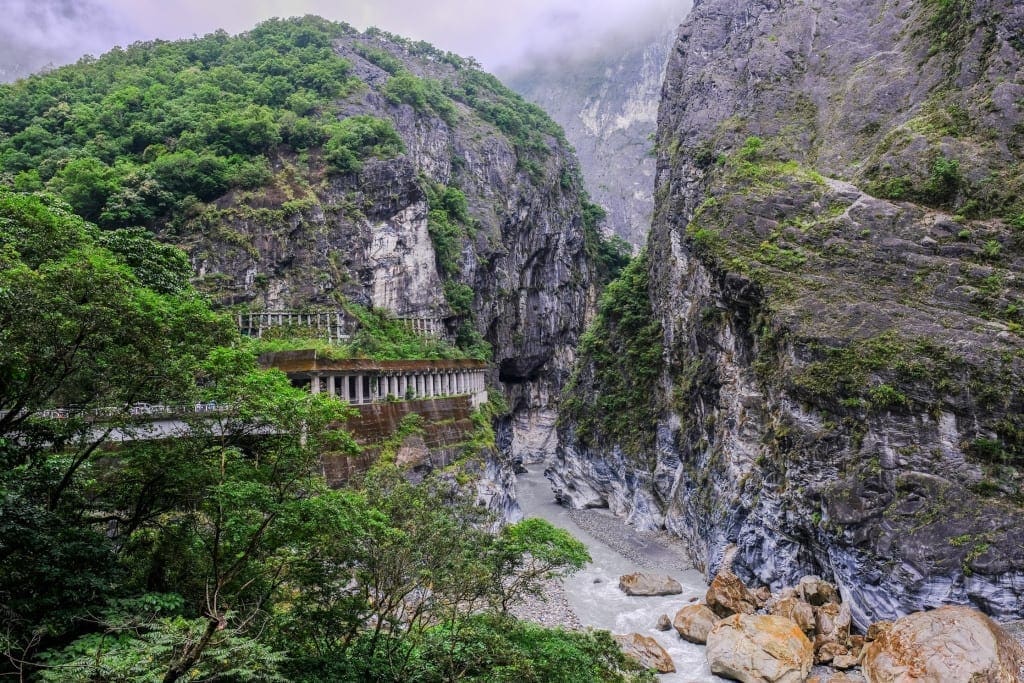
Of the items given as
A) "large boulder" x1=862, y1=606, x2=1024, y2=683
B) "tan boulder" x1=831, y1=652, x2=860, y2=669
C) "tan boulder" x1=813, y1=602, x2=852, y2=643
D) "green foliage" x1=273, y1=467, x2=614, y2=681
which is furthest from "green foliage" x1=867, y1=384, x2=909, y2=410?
"green foliage" x1=273, y1=467, x2=614, y2=681

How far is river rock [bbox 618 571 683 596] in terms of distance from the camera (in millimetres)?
22438

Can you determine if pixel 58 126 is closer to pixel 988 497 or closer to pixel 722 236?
pixel 722 236

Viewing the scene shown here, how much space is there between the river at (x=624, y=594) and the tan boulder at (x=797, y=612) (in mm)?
2774

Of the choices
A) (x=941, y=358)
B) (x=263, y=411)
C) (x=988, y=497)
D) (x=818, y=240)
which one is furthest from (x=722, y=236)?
(x=263, y=411)

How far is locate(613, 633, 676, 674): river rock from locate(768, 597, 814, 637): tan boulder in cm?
391

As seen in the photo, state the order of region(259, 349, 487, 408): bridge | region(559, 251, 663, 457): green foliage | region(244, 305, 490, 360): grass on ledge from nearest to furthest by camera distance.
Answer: region(259, 349, 487, 408): bridge
region(244, 305, 490, 360): grass on ledge
region(559, 251, 663, 457): green foliage

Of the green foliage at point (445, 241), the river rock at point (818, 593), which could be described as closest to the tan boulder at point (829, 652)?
the river rock at point (818, 593)

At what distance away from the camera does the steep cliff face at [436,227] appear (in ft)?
105

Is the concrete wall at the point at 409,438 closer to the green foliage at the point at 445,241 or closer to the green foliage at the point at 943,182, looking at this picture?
the green foliage at the point at 445,241

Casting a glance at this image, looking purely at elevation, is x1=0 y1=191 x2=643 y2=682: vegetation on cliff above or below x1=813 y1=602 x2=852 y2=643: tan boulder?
above

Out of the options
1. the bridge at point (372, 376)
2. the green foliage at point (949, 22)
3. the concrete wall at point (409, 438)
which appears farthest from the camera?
the green foliage at point (949, 22)

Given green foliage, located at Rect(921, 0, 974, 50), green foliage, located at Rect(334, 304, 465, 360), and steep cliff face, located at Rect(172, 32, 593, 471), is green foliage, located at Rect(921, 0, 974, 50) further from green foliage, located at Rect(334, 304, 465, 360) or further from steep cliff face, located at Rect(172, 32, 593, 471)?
steep cliff face, located at Rect(172, 32, 593, 471)

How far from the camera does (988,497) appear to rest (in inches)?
642

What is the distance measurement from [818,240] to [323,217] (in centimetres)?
2680
